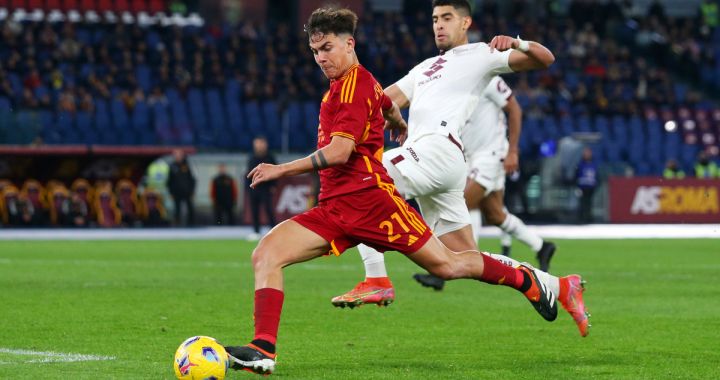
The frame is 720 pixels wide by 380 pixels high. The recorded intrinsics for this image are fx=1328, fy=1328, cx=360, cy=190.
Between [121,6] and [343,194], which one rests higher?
[343,194]

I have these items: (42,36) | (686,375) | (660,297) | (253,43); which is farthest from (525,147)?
(686,375)

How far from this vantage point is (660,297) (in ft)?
39.3

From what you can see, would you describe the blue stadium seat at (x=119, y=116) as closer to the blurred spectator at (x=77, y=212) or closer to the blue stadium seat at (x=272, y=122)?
the blurred spectator at (x=77, y=212)

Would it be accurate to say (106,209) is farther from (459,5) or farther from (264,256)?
(264,256)

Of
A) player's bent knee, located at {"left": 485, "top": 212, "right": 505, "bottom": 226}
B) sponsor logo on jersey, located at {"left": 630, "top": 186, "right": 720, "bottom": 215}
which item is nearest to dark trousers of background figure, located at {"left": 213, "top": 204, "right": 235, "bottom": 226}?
sponsor logo on jersey, located at {"left": 630, "top": 186, "right": 720, "bottom": 215}

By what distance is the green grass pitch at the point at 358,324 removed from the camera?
23.6 ft

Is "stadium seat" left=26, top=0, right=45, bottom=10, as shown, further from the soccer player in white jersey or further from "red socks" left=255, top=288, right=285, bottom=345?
"red socks" left=255, top=288, right=285, bottom=345

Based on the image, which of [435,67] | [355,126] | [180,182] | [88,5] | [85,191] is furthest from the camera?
[88,5]

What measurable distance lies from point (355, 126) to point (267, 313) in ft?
3.47

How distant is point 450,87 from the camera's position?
9180mm

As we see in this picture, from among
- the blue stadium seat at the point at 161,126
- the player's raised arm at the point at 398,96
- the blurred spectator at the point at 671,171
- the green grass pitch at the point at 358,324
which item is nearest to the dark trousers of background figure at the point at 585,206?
the blurred spectator at the point at 671,171

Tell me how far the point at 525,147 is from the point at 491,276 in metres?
27.5

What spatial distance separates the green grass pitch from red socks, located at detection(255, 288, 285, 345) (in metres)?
0.33

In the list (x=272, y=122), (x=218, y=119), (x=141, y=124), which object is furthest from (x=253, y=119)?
(x=141, y=124)
